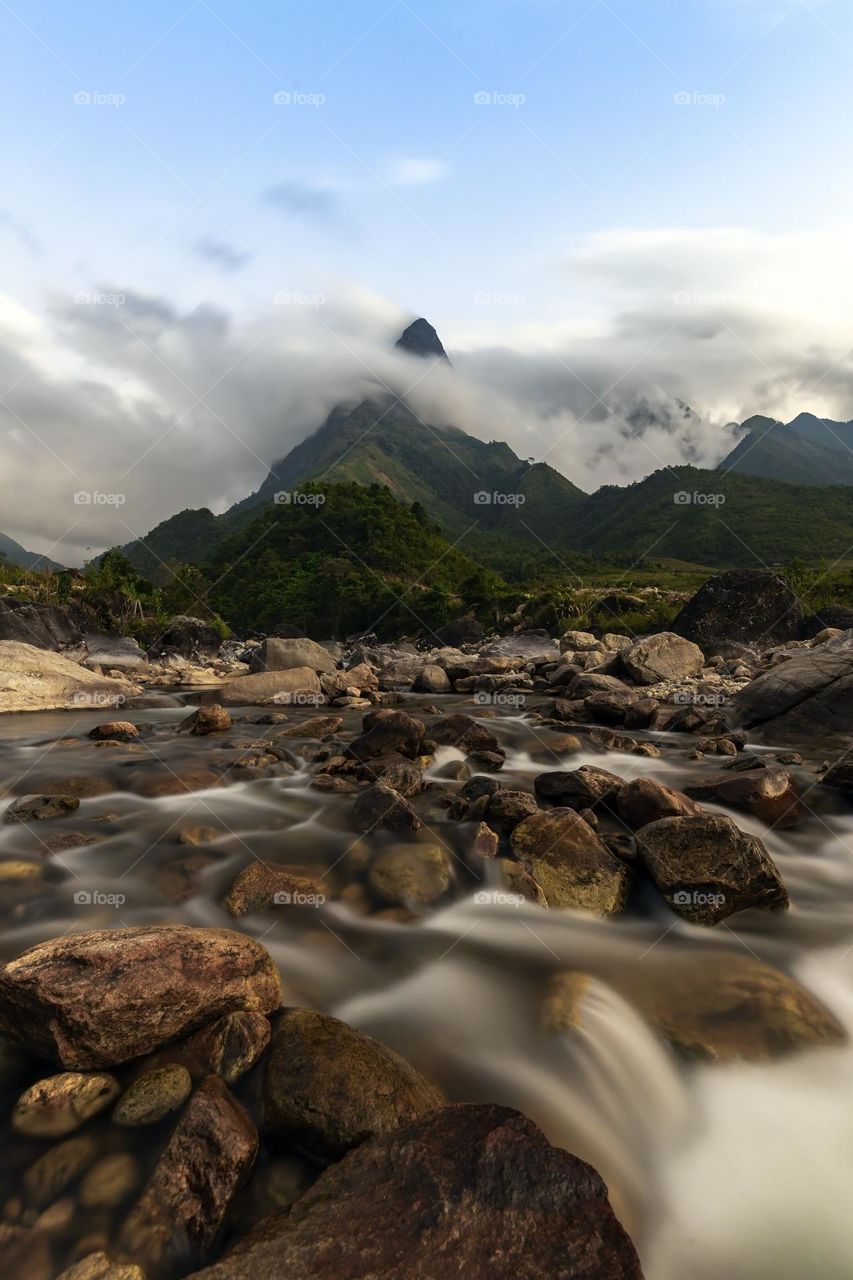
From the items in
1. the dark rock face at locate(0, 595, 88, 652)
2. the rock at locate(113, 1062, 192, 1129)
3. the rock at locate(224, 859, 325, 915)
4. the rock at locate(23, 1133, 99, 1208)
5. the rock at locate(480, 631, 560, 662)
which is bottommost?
the rock at locate(480, 631, 560, 662)

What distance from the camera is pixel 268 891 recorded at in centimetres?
588

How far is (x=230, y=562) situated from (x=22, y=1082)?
86.9 meters

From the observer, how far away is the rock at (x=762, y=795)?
8.14m

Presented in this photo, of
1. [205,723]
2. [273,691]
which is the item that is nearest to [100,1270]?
[205,723]

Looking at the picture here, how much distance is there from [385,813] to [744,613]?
98.5 feet

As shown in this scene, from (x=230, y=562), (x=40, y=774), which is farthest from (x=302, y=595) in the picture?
(x=40, y=774)

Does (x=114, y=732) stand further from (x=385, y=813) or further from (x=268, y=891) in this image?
(x=268, y=891)

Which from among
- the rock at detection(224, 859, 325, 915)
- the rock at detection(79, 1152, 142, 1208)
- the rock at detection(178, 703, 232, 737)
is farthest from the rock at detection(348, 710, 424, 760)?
the rock at detection(79, 1152, 142, 1208)

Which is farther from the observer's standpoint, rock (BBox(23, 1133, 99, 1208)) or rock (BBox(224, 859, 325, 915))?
rock (BBox(224, 859, 325, 915))

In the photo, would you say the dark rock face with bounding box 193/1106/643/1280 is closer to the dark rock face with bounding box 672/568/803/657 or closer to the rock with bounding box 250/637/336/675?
the rock with bounding box 250/637/336/675

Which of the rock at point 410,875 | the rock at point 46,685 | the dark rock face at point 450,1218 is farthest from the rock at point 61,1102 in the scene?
the rock at point 46,685

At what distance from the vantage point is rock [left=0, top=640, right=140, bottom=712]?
17.3 m

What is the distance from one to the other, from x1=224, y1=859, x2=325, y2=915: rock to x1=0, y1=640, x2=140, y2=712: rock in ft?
47.7

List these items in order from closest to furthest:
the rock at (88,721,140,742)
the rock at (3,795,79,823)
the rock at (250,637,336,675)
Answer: the rock at (3,795,79,823) → the rock at (88,721,140,742) → the rock at (250,637,336,675)
